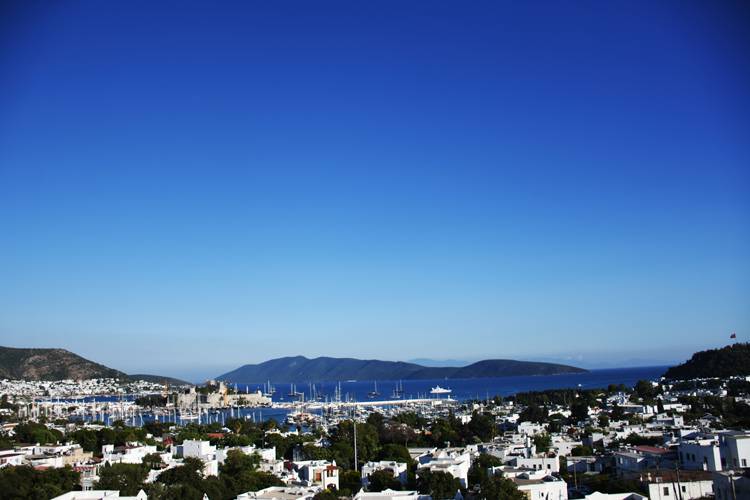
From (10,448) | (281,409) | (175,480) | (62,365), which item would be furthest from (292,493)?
(62,365)

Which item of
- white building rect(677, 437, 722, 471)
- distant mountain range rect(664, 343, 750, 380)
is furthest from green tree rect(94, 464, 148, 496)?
distant mountain range rect(664, 343, 750, 380)

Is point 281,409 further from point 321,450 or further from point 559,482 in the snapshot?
point 559,482

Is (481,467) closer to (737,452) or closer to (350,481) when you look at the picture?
(350,481)

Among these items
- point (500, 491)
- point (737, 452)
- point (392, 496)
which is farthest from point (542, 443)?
point (500, 491)

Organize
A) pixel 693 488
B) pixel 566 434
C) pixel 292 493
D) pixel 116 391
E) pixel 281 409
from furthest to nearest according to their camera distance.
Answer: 1. pixel 116 391
2. pixel 281 409
3. pixel 566 434
4. pixel 292 493
5. pixel 693 488

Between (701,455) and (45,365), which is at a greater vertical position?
(45,365)

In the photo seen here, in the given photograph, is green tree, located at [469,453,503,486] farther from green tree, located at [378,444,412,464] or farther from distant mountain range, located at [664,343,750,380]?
distant mountain range, located at [664,343,750,380]
